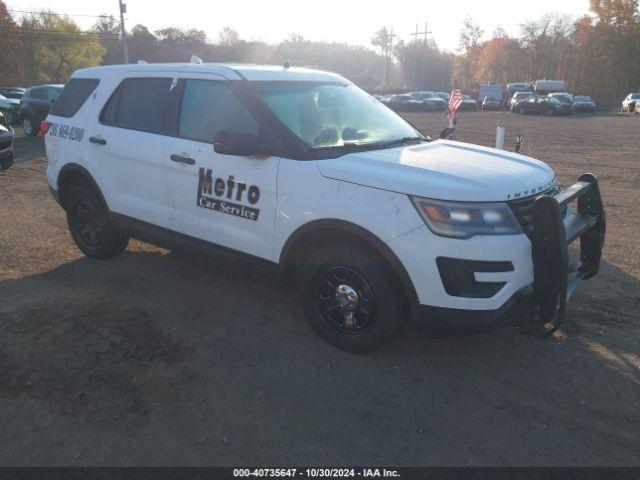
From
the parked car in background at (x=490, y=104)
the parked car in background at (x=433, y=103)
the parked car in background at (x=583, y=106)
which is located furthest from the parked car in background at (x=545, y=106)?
the parked car in background at (x=490, y=104)

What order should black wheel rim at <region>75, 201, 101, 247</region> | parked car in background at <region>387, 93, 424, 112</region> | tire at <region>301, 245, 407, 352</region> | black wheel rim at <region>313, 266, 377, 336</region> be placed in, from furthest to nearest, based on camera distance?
parked car in background at <region>387, 93, 424, 112</region> → black wheel rim at <region>75, 201, 101, 247</region> → black wheel rim at <region>313, 266, 377, 336</region> → tire at <region>301, 245, 407, 352</region>

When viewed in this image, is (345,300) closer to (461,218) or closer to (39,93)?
(461,218)

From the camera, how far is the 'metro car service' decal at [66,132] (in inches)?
207

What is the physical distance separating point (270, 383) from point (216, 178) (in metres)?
1.58

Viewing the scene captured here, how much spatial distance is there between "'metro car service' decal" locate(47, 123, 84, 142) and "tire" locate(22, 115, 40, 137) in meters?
12.6

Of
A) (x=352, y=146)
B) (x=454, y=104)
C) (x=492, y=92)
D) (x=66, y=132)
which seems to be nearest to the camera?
(x=352, y=146)

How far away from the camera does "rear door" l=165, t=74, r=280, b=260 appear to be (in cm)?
387

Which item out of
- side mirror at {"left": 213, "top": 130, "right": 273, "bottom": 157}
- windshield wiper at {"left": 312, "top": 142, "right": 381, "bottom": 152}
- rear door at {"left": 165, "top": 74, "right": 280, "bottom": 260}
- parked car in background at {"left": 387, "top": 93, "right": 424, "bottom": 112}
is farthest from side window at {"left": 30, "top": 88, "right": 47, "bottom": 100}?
parked car in background at {"left": 387, "top": 93, "right": 424, "bottom": 112}

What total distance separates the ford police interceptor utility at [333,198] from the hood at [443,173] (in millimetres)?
11

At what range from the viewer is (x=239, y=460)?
2766 mm

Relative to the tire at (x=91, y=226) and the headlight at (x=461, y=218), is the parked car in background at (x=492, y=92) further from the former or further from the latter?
the headlight at (x=461, y=218)

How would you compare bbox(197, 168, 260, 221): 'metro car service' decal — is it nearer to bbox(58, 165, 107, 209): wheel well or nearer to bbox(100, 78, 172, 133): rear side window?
bbox(100, 78, 172, 133): rear side window

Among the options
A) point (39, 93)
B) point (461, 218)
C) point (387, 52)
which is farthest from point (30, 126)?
point (387, 52)

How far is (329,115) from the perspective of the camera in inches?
167
